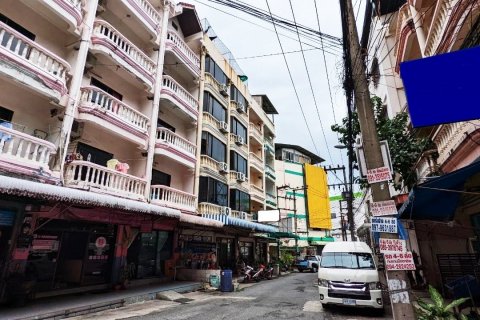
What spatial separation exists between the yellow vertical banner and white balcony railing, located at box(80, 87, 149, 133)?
Result: 109 feet

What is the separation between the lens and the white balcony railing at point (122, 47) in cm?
1225

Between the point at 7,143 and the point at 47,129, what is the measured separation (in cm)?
256

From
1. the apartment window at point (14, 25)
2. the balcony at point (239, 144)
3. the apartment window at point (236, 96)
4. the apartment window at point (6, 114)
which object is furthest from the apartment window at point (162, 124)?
the apartment window at point (236, 96)

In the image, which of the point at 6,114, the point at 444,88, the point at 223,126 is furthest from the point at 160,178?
the point at 444,88

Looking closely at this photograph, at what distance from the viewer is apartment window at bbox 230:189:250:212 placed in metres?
22.1

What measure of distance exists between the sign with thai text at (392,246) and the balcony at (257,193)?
839 inches

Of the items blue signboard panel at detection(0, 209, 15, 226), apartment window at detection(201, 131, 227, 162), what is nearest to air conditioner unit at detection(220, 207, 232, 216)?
apartment window at detection(201, 131, 227, 162)

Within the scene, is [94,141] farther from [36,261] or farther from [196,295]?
[196,295]

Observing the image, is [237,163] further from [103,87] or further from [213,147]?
[103,87]

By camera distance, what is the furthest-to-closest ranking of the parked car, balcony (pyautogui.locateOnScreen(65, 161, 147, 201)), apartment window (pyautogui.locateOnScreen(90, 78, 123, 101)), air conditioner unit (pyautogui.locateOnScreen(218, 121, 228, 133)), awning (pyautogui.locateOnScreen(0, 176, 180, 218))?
the parked car → air conditioner unit (pyautogui.locateOnScreen(218, 121, 228, 133)) → apartment window (pyautogui.locateOnScreen(90, 78, 123, 101)) → balcony (pyautogui.locateOnScreen(65, 161, 147, 201)) → awning (pyautogui.locateOnScreen(0, 176, 180, 218))

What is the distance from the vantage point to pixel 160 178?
652 inches

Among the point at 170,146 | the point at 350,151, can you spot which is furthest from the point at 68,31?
the point at 350,151

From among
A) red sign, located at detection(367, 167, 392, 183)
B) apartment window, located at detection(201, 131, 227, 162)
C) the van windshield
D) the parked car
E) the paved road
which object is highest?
apartment window, located at detection(201, 131, 227, 162)

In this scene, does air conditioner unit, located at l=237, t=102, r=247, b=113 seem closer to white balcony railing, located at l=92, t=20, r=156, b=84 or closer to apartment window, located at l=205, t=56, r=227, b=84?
apartment window, located at l=205, t=56, r=227, b=84
